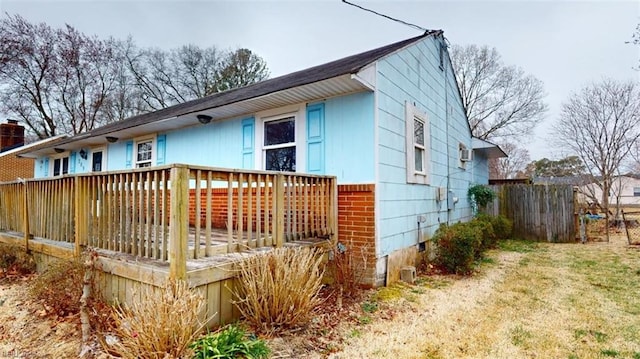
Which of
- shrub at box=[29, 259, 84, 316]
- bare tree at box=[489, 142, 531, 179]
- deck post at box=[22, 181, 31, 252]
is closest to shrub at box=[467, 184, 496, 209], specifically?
shrub at box=[29, 259, 84, 316]

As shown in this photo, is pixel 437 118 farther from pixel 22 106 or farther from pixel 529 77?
pixel 22 106

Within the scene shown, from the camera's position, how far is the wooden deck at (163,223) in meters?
3.22

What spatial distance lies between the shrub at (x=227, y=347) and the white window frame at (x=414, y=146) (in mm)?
4396

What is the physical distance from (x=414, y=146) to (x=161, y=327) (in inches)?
214

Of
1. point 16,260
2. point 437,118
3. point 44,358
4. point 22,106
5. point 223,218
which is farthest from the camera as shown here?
point 22,106

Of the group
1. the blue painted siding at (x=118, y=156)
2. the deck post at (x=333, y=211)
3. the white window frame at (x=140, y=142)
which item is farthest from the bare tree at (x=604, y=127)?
the blue painted siding at (x=118, y=156)

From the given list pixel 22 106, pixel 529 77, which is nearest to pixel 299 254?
pixel 529 77

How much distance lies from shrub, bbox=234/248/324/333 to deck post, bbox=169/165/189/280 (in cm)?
65

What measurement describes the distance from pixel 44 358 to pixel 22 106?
24.6 meters

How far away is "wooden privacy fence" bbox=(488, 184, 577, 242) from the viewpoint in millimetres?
10031

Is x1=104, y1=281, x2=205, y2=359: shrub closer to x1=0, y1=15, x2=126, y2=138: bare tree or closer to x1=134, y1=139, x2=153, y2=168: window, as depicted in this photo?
x1=134, y1=139, x2=153, y2=168: window

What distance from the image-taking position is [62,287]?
12.5 feet

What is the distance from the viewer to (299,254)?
3.79 meters

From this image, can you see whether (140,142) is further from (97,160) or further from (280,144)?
(280,144)
